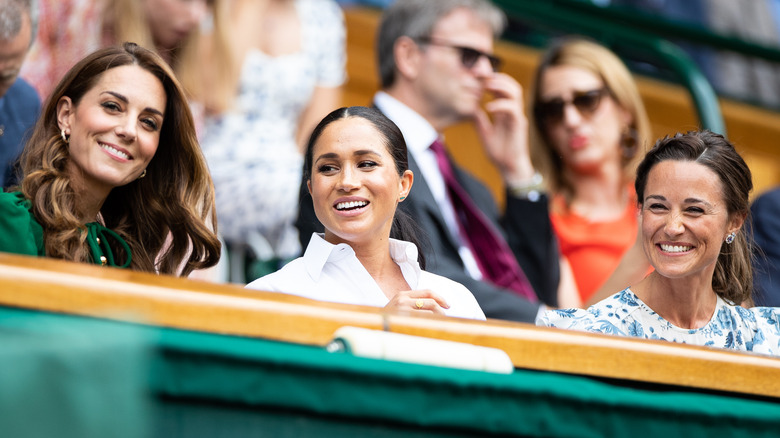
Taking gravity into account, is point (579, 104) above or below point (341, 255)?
above

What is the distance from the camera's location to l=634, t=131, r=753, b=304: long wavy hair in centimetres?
210

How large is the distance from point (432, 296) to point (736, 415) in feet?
1.94

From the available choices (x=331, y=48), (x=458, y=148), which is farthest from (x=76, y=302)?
(x=458, y=148)

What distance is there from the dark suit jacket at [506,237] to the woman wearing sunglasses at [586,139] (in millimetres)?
→ 224

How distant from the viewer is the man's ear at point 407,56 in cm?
324

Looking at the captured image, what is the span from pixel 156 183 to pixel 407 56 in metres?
1.17

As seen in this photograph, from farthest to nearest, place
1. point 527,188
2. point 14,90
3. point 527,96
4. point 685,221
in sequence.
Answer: point 527,96 < point 527,188 < point 14,90 < point 685,221

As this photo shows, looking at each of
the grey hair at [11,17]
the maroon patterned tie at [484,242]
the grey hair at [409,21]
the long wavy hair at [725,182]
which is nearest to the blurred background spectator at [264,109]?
the grey hair at [409,21]

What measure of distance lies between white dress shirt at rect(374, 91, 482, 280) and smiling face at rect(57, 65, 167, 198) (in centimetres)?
82

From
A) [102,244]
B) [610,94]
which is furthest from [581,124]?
[102,244]

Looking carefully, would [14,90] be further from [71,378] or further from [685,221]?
[685,221]

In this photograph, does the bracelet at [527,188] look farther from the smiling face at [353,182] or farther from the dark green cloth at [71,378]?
the dark green cloth at [71,378]

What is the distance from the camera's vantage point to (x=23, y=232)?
6.21 ft

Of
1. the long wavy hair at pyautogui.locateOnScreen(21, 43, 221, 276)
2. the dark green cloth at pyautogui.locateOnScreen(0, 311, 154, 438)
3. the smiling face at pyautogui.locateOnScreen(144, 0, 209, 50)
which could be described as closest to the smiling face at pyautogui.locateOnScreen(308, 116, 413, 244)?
the long wavy hair at pyautogui.locateOnScreen(21, 43, 221, 276)
